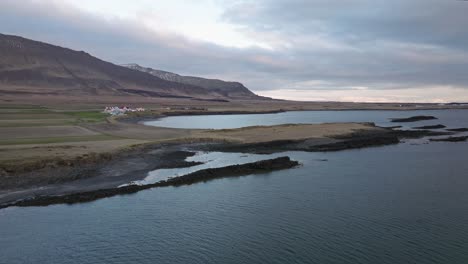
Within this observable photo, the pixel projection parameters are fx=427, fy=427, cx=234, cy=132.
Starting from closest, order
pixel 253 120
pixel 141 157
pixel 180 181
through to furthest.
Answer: pixel 180 181, pixel 141 157, pixel 253 120

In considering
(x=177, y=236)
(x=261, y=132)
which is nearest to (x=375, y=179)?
(x=177, y=236)

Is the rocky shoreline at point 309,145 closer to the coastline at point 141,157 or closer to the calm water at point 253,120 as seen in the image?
the coastline at point 141,157

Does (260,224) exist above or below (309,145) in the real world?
below

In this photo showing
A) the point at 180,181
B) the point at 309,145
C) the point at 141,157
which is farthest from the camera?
the point at 309,145

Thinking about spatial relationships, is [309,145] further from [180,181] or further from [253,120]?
[253,120]

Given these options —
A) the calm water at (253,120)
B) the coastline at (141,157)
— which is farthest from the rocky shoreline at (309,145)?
the calm water at (253,120)

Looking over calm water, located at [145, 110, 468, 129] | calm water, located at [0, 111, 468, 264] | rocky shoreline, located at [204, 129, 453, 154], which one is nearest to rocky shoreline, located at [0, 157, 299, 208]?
calm water, located at [0, 111, 468, 264]

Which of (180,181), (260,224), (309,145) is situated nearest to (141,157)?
(180,181)

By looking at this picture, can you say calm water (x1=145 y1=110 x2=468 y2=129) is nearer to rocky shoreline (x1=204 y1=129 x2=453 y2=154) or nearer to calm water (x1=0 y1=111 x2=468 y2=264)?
rocky shoreline (x1=204 y1=129 x2=453 y2=154)

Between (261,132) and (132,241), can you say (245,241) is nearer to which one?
(132,241)
